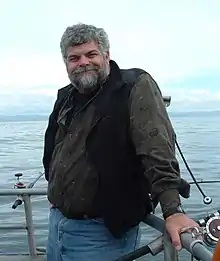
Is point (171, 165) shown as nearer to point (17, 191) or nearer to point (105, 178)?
point (105, 178)

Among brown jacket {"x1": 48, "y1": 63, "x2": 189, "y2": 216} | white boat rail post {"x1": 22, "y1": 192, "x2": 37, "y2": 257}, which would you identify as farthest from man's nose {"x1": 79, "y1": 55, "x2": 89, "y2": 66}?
white boat rail post {"x1": 22, "y1": 192, "x2": 37, "y2": 257}

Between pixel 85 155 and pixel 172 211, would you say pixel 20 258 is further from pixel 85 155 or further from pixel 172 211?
pixel 172 211

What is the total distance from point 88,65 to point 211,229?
3.55ft

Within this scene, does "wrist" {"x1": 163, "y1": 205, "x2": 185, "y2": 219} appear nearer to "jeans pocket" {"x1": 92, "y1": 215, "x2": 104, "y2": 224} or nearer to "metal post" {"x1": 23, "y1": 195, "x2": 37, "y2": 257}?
"jeans pocket" {"x1": 92, "y1": 215, "x2": 104, "y2": 224}

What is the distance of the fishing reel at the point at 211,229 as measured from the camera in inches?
89.8

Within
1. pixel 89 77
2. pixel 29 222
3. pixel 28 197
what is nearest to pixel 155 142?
pixel 89 77

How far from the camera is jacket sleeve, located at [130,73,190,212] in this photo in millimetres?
2492

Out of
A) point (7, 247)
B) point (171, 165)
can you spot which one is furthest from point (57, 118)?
point (7, 247)

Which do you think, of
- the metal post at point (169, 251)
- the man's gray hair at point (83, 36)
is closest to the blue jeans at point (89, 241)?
the metal post at point (169, 251)

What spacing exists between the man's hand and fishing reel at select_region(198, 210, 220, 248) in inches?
1.7

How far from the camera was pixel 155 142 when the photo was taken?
258 cm

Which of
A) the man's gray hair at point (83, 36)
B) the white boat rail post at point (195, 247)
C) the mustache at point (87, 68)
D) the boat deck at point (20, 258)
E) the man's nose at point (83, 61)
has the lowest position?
the boat deck at point (20, 258)

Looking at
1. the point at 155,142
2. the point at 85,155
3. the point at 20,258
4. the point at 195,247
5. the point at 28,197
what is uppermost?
the point at 155,142

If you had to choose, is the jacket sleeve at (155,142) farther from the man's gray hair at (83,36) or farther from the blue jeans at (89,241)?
the blue jeans at (89,241)
